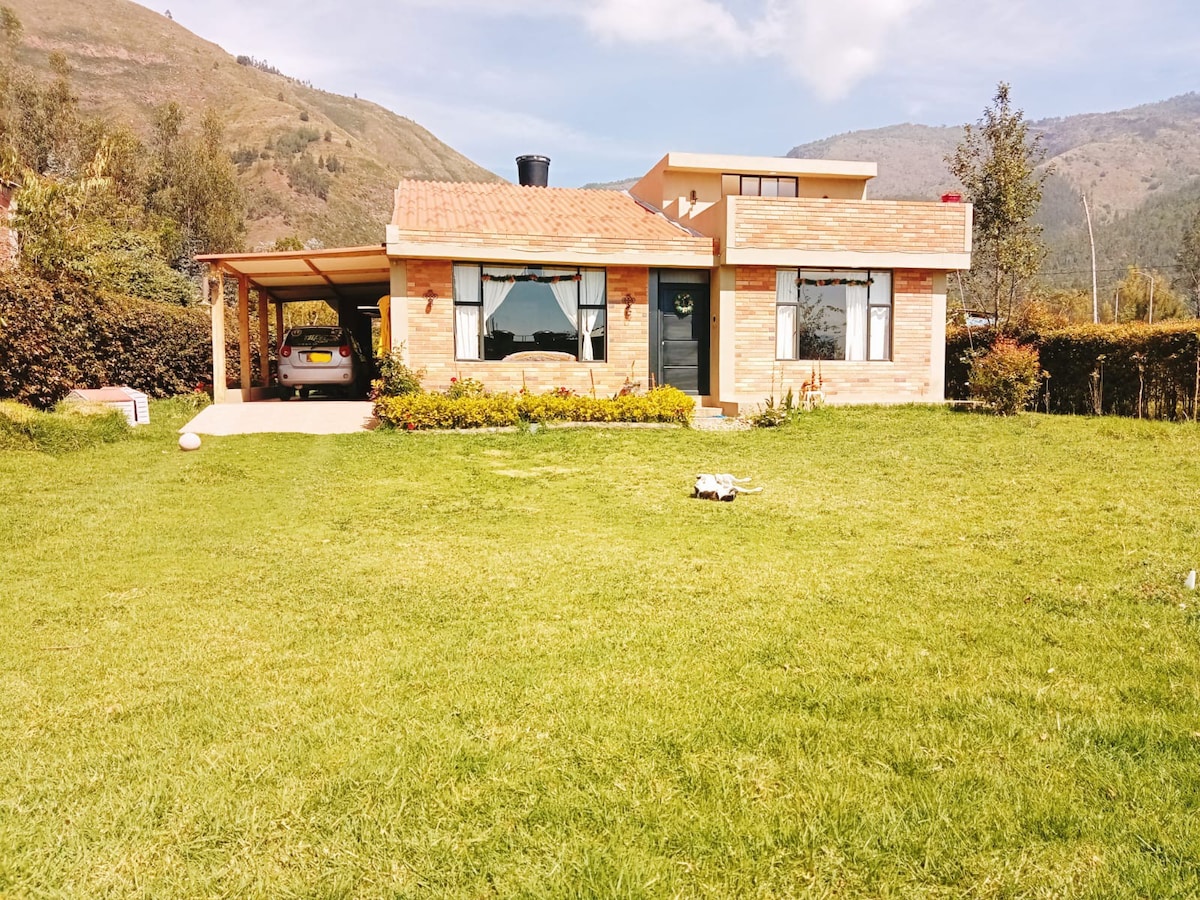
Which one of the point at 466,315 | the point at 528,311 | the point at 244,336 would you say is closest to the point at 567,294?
the point at 528,311

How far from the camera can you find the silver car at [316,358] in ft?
53.9

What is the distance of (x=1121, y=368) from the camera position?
14.1 meters

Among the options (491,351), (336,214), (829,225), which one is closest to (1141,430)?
(829,225)

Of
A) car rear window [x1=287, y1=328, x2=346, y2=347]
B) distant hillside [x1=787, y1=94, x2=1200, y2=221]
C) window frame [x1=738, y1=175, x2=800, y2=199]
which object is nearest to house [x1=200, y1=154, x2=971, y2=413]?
car rear window [x1=287, y1=328, x2=346, y2=347]

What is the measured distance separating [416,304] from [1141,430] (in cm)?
1197

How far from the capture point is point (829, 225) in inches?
607

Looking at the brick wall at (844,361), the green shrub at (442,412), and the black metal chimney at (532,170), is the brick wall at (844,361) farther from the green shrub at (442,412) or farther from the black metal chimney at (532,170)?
the black metal chimney at (532,170)

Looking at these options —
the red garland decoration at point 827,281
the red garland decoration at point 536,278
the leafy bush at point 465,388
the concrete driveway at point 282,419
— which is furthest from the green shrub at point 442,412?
the red garland decoration at point 827,281

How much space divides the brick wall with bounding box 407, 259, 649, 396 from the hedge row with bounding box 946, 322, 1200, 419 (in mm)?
7782

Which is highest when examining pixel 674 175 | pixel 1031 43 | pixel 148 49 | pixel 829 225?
pixel 148 49

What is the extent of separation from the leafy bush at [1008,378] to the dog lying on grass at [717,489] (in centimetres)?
815

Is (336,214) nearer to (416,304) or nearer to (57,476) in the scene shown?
(416,304)

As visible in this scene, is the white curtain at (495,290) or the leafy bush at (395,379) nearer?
the leafy bush at (395,379)

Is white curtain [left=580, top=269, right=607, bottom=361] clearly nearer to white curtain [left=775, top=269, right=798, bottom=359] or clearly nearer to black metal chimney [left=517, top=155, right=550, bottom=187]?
white curtain [left=775, top=269, right=798, bottom=359]
